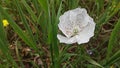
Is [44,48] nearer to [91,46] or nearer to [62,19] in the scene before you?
[91,46]

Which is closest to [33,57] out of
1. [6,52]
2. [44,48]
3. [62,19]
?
[44,48]

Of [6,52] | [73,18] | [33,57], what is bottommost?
[33,57]

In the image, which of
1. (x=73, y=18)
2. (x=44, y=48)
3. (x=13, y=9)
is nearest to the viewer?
(x=73, y=18)

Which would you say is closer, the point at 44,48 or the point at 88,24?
the point at 88,24
